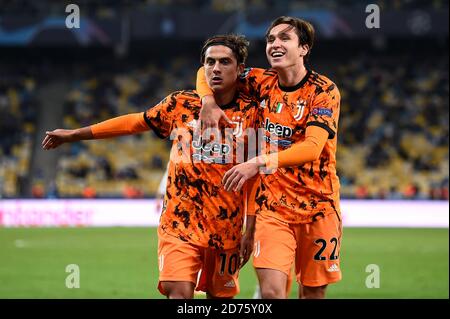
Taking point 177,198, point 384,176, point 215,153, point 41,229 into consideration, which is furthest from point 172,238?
point 384,176

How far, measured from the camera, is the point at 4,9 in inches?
1262

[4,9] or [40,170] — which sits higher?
[4,9]

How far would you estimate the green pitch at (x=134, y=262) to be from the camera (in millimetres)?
11586

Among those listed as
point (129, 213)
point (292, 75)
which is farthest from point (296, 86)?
point (129, 213)

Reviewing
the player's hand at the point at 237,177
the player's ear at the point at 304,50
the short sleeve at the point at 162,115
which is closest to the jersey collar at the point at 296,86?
the player's ear at the point at 304,50

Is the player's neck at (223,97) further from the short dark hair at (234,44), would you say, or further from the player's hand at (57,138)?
the player's hand at (57,138)

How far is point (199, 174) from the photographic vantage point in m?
6.51

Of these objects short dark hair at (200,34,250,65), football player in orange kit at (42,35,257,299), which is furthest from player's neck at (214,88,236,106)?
short dark hair at (200,34,250,65)

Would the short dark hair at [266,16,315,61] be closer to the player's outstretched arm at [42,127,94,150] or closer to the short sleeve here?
the short sleeve

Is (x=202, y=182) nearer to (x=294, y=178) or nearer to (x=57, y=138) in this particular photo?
(x=294, y=178)

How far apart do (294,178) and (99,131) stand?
157 centimetres

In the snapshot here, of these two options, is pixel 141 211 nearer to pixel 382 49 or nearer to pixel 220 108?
pixel 382 49

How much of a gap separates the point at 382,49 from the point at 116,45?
10.9m

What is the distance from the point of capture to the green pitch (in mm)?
11586
